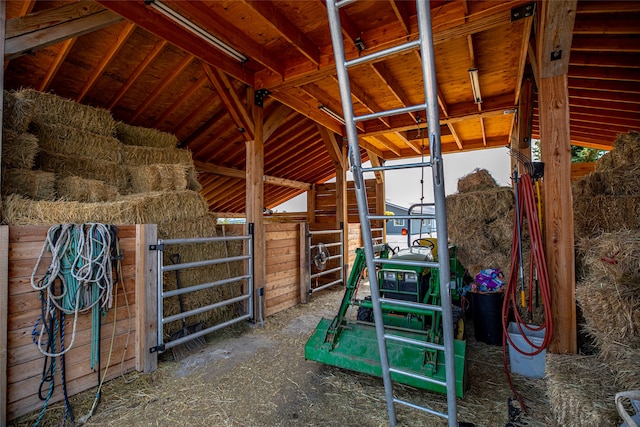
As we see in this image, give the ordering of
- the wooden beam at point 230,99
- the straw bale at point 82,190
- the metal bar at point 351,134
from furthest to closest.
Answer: the wooden beam at point 230,99
the straw bale at point 82,190
the metal bar at point 351,134

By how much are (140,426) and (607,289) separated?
2.80 m

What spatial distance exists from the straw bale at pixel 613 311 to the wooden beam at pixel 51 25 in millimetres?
4157

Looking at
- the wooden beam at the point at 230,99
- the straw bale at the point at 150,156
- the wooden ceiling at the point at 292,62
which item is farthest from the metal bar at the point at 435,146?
the straw bale at the point at 150,156

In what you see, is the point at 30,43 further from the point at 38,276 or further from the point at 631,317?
the point at 631,317

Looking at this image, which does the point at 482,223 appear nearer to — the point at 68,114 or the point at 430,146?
the point at 430,146

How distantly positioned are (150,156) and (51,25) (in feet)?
6.59

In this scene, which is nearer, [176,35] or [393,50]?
[393,50]

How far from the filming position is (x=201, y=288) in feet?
9.76

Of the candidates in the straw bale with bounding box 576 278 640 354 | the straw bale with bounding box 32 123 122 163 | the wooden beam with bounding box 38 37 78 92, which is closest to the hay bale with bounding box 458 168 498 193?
the straw bale with bounding box 576 278 640 354

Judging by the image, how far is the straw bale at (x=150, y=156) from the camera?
4.16 meters

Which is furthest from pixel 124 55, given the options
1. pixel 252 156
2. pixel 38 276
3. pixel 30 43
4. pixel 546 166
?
pixel 546 166

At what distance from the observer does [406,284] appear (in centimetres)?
288

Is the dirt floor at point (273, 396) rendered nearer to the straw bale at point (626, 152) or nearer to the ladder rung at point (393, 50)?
the ladder rung at point (393, 50)

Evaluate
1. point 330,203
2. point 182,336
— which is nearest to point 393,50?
point 182,336
